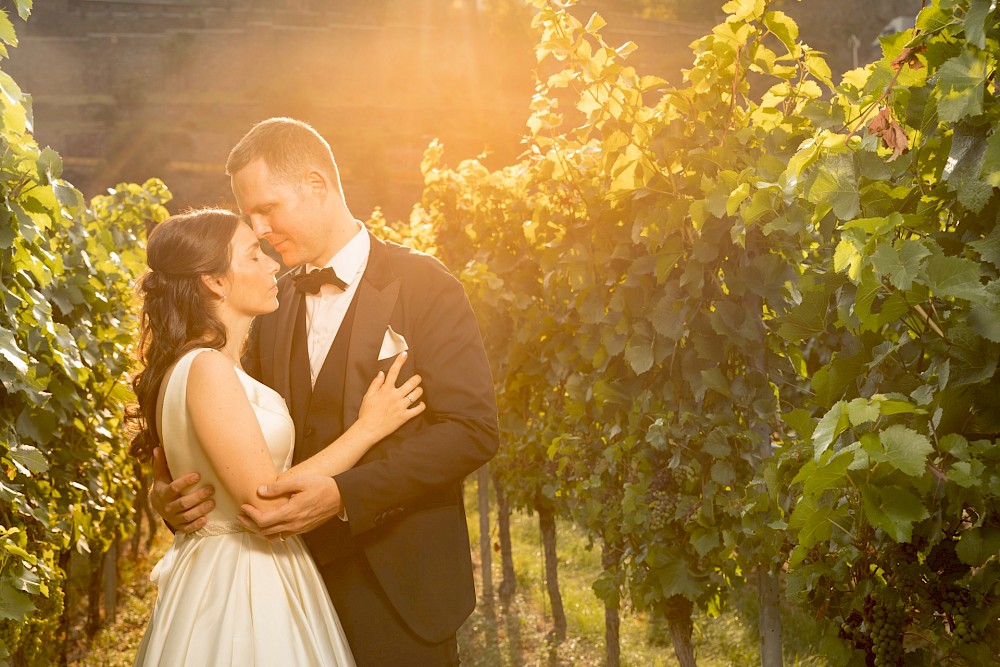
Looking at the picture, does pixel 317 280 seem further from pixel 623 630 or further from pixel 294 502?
pixel 623 630

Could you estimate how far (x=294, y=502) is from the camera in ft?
8.31

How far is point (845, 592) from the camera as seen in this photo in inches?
86.4

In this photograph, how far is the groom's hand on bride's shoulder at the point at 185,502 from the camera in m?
2.72

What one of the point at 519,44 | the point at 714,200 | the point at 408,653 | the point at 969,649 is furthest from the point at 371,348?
the point at 519,44

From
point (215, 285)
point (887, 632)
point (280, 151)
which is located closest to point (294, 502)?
point (215, 285)

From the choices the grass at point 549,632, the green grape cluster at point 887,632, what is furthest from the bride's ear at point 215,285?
the grass at point 549,632

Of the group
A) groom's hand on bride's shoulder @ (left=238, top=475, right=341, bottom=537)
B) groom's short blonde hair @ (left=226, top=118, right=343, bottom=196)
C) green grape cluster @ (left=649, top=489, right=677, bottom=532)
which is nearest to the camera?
groom's hand on bride's shoulder @ (left=238, top=475, right=341, bottom=537)

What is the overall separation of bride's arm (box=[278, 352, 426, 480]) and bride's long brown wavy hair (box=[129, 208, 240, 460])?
465 mm

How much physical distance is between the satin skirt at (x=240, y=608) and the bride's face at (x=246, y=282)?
0.60 m

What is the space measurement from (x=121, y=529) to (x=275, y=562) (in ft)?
19.9

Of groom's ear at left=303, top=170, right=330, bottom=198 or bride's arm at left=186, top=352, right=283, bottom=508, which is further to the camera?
groom's ear at left=303, top=170, right=330, bottom=198

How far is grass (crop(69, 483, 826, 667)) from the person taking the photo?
6965 millimetres

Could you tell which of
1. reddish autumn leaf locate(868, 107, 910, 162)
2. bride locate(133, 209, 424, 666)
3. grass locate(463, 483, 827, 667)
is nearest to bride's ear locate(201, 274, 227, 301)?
bride locate(133, 209, 424, 666)

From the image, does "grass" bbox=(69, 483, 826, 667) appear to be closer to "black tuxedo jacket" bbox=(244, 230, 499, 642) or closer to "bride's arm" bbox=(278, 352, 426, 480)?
"black tuxedo jacket" bbox=(244, 230, 499, 642)
